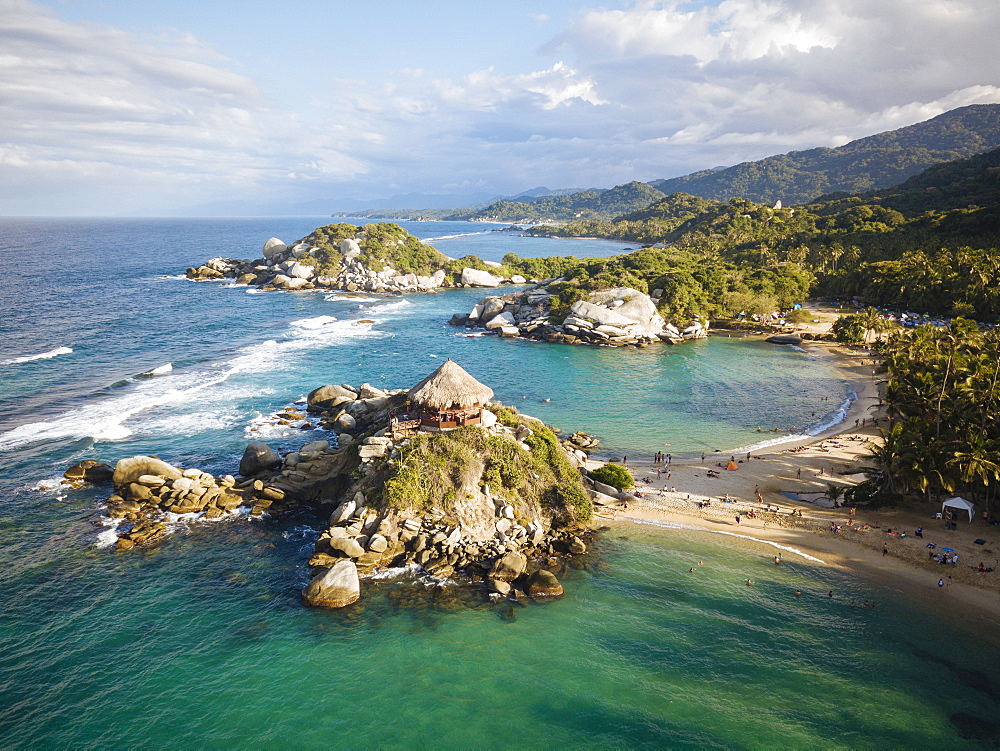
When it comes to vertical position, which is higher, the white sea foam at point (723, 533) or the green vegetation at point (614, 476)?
the green vegetation at point (614, 476)

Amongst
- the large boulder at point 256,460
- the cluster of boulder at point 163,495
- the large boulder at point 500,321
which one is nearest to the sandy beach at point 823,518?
the large boulder at point 256,460

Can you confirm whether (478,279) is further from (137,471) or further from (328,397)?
(137,471)

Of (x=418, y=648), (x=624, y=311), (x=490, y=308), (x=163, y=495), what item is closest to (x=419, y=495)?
(x=418, y=648)

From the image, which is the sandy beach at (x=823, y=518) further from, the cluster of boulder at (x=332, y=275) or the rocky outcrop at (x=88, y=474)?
the cluster of boulder at (x=332, y=275)

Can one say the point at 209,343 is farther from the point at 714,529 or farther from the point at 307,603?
the point at 714,529

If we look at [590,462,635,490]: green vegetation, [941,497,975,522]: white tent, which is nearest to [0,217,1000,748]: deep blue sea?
[590,462,635,490]: green vegetation

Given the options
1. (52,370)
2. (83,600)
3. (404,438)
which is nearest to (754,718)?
(404,438)
